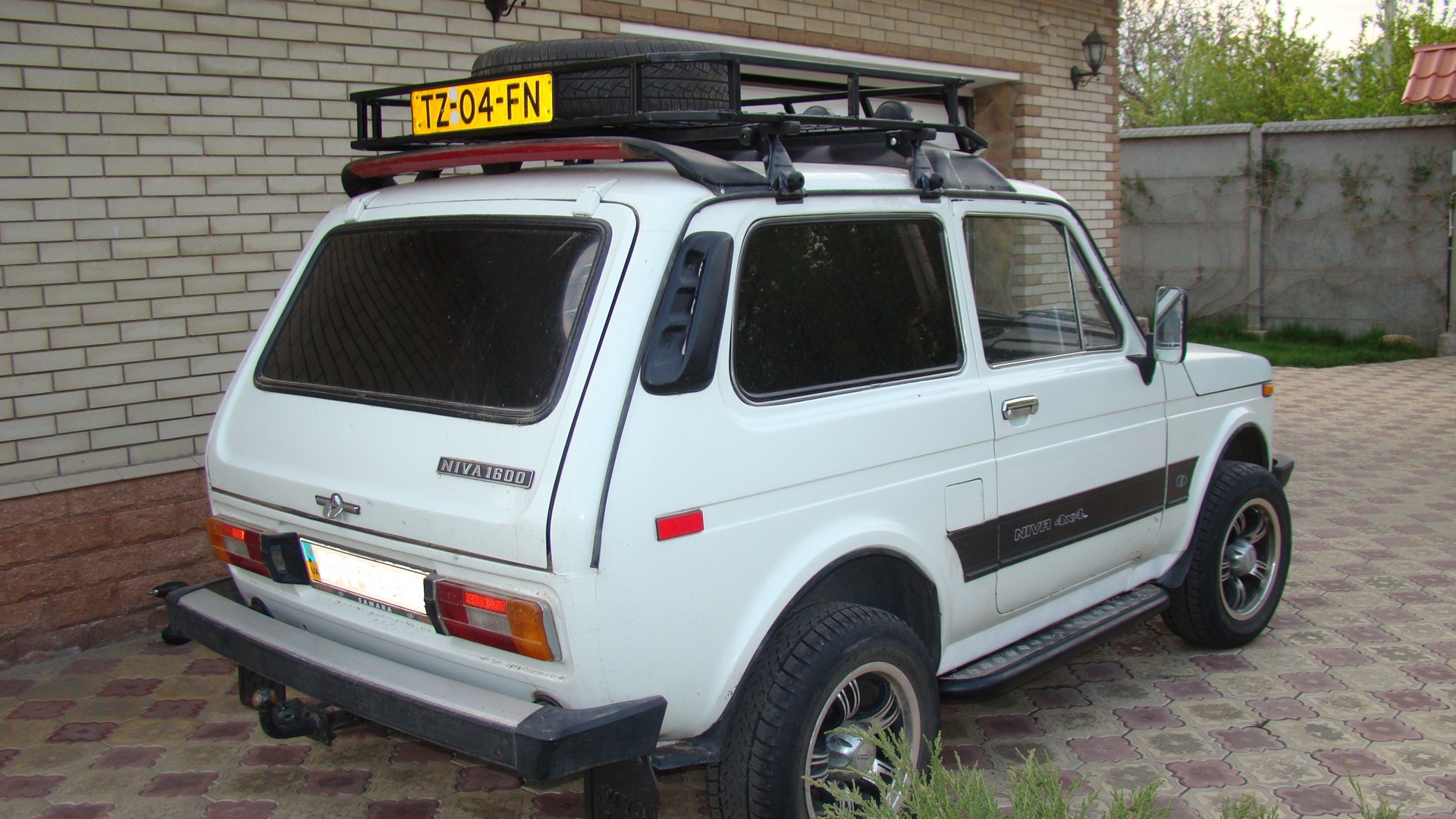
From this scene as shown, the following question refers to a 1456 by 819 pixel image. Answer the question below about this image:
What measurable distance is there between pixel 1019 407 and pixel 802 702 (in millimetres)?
1233

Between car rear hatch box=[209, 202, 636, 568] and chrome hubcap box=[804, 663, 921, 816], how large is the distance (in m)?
0.95

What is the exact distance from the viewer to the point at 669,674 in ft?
8.50

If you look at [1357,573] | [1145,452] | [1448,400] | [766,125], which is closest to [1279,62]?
[1448,400]

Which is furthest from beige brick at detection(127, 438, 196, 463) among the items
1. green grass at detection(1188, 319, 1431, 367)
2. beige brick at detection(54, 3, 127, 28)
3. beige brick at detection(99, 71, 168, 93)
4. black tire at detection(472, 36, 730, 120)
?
green grass at detection(1188, 319, 1431, 367)

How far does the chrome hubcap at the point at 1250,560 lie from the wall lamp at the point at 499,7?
4.18 m

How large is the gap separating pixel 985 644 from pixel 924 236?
1.25m

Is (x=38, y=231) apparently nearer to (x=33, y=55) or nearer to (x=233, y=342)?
(x=33, y=55)

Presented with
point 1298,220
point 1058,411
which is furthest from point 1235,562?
point 1298,220

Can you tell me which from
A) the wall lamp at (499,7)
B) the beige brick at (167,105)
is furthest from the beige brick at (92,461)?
the wall lamp at (499,7)

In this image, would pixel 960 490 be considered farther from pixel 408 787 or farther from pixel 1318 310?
pixel 1318 310

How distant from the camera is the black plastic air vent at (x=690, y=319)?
8.45ft

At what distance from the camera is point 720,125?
3.02 metres

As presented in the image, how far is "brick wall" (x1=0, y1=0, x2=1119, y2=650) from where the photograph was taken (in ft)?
15.0

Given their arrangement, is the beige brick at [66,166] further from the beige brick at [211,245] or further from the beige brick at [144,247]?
the beige brick at [211,245]
